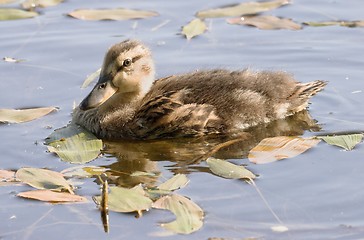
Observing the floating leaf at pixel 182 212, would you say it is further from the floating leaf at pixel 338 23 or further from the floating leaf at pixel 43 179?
the floating leaf at pixel 338 23

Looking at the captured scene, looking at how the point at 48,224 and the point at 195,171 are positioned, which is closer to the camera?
the point at 48,224

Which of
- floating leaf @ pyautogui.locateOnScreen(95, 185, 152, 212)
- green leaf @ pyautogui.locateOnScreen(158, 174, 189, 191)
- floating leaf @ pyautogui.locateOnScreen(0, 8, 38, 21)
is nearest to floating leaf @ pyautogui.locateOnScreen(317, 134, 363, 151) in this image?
green leaf @ pyautogui.locateOnScreen(158, 174, 189, 191)

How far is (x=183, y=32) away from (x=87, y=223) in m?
3.91

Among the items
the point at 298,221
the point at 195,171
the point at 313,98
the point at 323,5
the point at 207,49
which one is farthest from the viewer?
the point at 323,5

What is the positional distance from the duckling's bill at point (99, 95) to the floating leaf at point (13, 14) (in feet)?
9.04

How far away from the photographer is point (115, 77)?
787 cm

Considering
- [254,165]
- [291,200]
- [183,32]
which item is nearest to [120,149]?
[254,165]

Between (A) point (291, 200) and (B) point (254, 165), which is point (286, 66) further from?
(A) point (291, 200)

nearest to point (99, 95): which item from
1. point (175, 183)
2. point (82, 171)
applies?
point (82, 171)

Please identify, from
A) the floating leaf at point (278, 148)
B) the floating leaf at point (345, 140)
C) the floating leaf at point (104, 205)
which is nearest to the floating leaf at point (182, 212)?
the floating leaf at point (104, 205)

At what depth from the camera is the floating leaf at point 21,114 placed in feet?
26.5

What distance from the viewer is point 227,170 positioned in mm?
6973

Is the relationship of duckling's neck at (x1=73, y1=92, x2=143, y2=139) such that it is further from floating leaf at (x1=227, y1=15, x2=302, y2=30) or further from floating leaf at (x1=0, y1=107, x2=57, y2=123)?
floating leaf at (x1=227, y1=15, x2=302, y2=30)

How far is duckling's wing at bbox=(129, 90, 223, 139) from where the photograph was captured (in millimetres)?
7727
